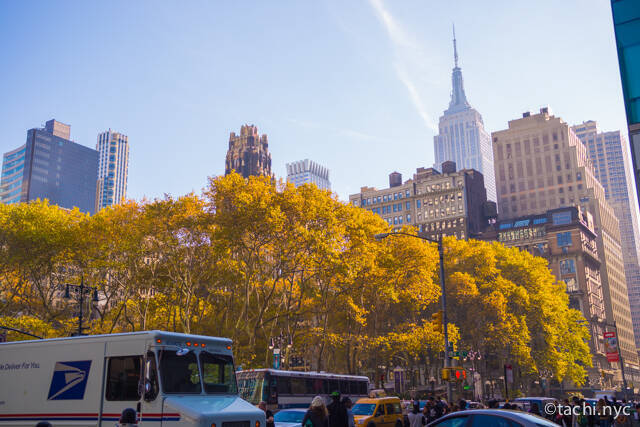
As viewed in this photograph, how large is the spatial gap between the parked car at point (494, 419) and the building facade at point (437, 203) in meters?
116

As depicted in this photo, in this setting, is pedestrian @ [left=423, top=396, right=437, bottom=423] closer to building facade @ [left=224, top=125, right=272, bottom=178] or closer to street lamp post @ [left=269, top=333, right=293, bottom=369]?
street lamp post @ [left=269, top=333, right=293, bottom=369]

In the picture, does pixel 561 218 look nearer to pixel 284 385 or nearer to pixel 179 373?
pixel 284 385

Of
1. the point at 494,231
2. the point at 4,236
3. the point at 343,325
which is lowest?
the point at 343,325

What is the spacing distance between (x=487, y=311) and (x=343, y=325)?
19.4m

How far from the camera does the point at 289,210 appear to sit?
139 ft

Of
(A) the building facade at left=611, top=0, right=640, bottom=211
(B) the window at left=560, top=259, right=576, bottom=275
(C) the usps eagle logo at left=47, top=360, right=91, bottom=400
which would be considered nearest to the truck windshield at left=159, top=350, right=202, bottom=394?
(C) the usps eagle logo at left=47, top=360, right=91, bottom=400

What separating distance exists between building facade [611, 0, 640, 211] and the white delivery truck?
→ 17935 mm

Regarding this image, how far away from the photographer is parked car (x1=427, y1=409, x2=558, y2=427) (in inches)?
390

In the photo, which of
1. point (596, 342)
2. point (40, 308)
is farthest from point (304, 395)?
point (596, 342)

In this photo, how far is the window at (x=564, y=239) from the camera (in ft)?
398

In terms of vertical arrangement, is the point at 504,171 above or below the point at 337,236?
above

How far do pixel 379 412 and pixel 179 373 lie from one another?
41.5 feet

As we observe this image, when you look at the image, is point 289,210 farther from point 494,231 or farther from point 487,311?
point 494,231

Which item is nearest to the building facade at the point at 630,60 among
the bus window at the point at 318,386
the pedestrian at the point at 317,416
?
the pedestrian at the point at 317,416
